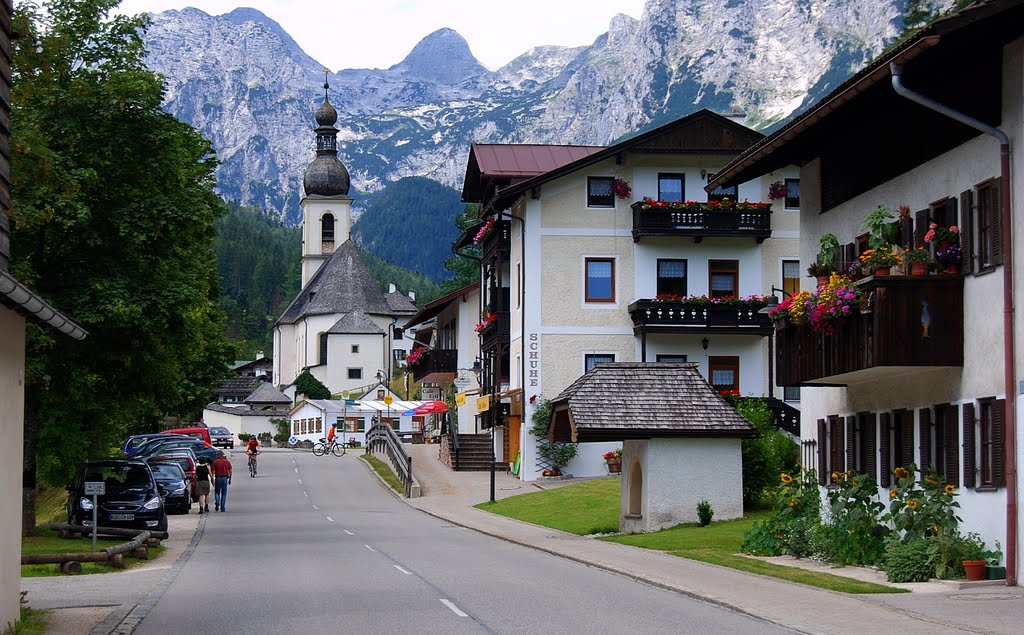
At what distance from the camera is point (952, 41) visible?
17391 mm

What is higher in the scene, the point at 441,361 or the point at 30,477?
the point at 441,361

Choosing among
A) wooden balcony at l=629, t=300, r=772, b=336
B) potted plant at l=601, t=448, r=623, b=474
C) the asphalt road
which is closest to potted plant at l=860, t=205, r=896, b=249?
the asphalt road

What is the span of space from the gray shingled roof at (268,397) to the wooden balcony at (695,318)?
81.7m

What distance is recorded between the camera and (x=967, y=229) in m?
19.2

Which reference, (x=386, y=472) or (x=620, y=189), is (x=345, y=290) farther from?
(x=620, y=189)

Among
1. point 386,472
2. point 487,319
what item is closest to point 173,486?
point 487,319

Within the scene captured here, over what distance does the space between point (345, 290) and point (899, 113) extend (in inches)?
4413

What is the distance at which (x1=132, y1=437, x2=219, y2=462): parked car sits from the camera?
51.0m

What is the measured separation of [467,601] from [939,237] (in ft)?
27.0

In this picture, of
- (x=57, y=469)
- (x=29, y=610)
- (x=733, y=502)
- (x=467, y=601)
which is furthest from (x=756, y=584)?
(x=57, y=469)

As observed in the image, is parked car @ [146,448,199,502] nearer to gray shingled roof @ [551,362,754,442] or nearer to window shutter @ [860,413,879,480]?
gray shingled roof @ [551,362,754,442]

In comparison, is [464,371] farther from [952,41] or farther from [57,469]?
[952,41]

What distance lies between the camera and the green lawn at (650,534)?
1933 centimetres

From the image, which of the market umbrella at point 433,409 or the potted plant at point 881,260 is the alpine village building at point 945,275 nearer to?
the potted plant at point 881,260
